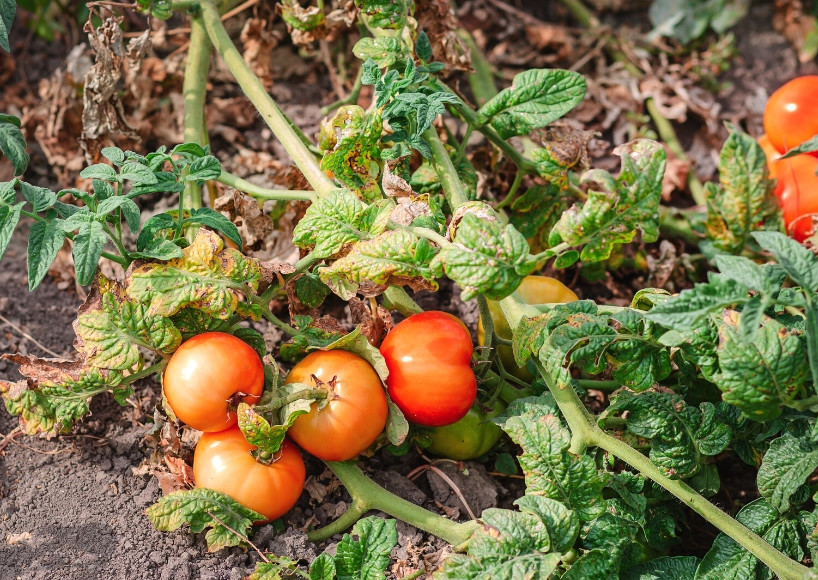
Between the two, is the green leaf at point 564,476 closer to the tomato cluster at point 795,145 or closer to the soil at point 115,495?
the soil at point 115,495

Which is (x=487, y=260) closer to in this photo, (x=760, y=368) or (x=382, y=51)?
(x=760, y=368)

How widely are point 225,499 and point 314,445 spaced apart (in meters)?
0.21

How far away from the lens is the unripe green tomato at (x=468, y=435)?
5.69ft

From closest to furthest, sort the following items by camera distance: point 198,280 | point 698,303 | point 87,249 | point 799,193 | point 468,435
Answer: point 698,303 → point 87,249 → point 198,280 → point 468,435 → point 799,193

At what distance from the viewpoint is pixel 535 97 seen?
1.80m

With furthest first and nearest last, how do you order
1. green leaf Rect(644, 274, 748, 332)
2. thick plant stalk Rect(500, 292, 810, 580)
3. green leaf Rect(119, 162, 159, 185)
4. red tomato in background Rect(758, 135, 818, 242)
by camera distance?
red tomato in background Rect(758, 135, 818, 242), green leaf Rect(119, 162, 159, 185), thick plant stalk Rect(500, 292, 810, 580), green leaf Rect(644, 274, 748, 332)

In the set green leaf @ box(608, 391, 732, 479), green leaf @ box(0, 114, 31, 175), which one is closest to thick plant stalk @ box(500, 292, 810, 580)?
green leaf @ box(608, 391, 732, 479)

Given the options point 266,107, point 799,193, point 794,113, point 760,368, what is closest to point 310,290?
point 266,107

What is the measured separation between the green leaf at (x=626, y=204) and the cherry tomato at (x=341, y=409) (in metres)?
0.52

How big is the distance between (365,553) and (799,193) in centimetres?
148

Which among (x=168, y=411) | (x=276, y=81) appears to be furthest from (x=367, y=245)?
(x=276, y=81)

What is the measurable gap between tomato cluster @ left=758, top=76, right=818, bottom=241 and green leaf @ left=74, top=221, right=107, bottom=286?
1.66 metres

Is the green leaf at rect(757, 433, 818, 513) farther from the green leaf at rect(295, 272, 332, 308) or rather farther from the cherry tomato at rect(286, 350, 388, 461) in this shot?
the green leaf at rect(295, 272, 332, 308)

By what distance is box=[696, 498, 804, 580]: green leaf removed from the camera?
1422 millimetres
